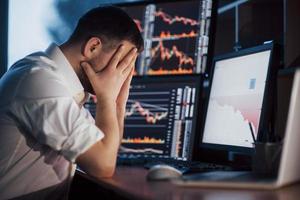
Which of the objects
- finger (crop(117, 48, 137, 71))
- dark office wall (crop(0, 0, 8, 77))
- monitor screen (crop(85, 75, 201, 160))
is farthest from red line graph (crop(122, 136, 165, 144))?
dark office wall (crop(0, 0, 8, 77))

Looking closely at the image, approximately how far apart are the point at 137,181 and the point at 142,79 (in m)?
0.81

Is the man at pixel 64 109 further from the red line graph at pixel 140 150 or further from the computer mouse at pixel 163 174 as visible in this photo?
the red line graph at pixel 140 150

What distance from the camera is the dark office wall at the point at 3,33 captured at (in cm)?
263

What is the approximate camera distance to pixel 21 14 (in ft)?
8.84

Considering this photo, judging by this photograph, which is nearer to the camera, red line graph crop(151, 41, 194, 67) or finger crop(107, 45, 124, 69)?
finger crop(107, 45, 124, 69)

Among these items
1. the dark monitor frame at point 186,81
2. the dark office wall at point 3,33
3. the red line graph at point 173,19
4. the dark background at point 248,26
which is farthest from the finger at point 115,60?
the dark office wall at point 3,33

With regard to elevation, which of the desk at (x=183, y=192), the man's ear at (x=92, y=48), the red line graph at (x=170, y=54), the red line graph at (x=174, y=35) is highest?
the red line graph at (x=174, y=35)

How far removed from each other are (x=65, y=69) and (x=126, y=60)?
21cm

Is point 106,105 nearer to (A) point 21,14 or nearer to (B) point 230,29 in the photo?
(B) point 230,29

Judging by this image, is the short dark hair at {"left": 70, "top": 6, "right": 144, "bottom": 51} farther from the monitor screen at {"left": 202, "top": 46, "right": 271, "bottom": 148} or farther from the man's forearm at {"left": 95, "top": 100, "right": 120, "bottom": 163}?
the monitor screen at {"left": 202, "top": 46, "right": 271, "bottom": 148}

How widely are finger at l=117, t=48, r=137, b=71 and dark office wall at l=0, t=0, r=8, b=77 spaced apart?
139 centimetres

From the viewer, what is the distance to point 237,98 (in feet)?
5.01

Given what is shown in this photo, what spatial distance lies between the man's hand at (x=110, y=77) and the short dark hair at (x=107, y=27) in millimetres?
47

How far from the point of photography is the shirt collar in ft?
4.64
